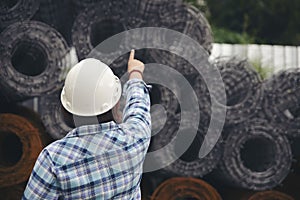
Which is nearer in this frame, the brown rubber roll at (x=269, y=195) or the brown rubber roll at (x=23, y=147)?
the brown rubber roll at (x=23, y=147)

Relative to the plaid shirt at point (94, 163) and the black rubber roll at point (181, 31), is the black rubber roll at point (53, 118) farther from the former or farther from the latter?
the plaid shirt at point (94, 163)

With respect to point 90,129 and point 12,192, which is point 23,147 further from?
point 90,129

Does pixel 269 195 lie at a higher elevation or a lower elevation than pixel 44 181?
lower

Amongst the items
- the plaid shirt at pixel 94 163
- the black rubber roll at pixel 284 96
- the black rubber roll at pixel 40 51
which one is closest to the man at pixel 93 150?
the plaid shirt at pixel 94 163

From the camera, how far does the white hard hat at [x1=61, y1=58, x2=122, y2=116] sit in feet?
5.46

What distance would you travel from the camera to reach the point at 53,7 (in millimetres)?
2949

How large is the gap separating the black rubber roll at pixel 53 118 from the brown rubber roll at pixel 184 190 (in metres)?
0.55

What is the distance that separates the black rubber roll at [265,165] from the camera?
→ 291 centimetres

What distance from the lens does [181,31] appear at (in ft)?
9.62

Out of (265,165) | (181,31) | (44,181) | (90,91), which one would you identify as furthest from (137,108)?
(265,165)

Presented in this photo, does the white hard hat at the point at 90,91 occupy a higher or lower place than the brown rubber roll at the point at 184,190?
higher

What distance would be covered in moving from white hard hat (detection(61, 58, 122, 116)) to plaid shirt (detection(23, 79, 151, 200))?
5 cm

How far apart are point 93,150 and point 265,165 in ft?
5.27

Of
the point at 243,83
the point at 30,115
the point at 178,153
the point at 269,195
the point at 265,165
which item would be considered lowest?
the point at 269,195
